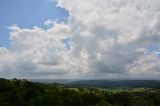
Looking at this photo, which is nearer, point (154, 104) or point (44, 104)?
point (44, 104)

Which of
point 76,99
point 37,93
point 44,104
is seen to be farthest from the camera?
point 37,93

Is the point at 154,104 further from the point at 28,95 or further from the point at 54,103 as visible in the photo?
the point at 28,95

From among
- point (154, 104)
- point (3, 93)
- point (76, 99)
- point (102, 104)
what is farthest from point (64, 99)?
point (154, 104)

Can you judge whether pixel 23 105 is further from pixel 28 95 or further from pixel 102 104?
pixel 102 104

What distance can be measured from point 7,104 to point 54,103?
24.8 meters

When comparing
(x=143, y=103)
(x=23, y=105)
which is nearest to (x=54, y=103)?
(x=23, y=105)

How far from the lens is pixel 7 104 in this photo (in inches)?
6870

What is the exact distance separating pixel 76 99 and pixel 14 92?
37.7 metres

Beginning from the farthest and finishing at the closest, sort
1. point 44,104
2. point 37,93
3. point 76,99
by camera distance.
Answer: point 37,93 → point 76,99 → point 44,104

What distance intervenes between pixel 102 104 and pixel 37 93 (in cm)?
4119

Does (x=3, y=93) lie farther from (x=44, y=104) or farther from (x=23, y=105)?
(x=44, y=104)

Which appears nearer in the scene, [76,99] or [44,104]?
[44,104]

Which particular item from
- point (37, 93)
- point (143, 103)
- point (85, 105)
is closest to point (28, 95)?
point (37, 93)

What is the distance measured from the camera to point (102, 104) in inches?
7082
